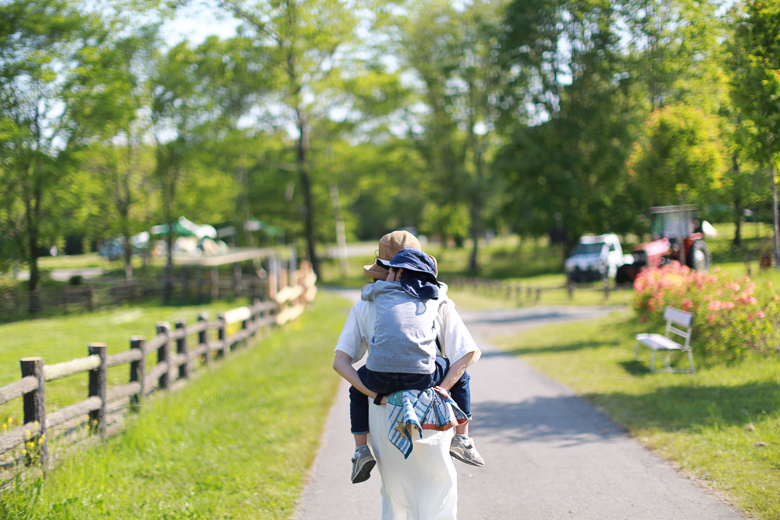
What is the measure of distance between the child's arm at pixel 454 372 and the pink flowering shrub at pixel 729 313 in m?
6.60

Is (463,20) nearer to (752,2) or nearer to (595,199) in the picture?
(595,199)

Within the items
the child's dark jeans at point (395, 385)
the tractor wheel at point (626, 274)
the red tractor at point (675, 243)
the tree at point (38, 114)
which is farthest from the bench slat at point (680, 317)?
the tractor wheel at point (626, 274)

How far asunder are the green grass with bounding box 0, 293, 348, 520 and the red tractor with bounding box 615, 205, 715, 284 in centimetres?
1008

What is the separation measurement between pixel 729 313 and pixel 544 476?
5.37 m

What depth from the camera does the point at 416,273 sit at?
11.2ft

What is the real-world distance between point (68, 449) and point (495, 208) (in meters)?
46.6

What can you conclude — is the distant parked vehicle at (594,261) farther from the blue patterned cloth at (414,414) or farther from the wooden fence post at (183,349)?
the blue patterned cloth at (414,414)

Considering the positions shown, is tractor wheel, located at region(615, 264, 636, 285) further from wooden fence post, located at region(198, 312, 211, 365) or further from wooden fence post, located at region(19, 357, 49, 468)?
wooden fence post, located at region(19, 357, 49, 468)

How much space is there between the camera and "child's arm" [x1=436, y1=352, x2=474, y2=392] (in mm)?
3457

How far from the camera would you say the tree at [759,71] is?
664 cm

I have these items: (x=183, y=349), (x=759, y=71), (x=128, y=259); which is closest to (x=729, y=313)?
(x=759, y=71)

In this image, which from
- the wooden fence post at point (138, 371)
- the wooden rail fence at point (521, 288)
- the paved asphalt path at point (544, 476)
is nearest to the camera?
the paved asphalt path at point (544, 476)

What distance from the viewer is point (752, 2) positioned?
6.96m

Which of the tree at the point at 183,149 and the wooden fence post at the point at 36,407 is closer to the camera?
the wooden fence post at the point at 36,407
